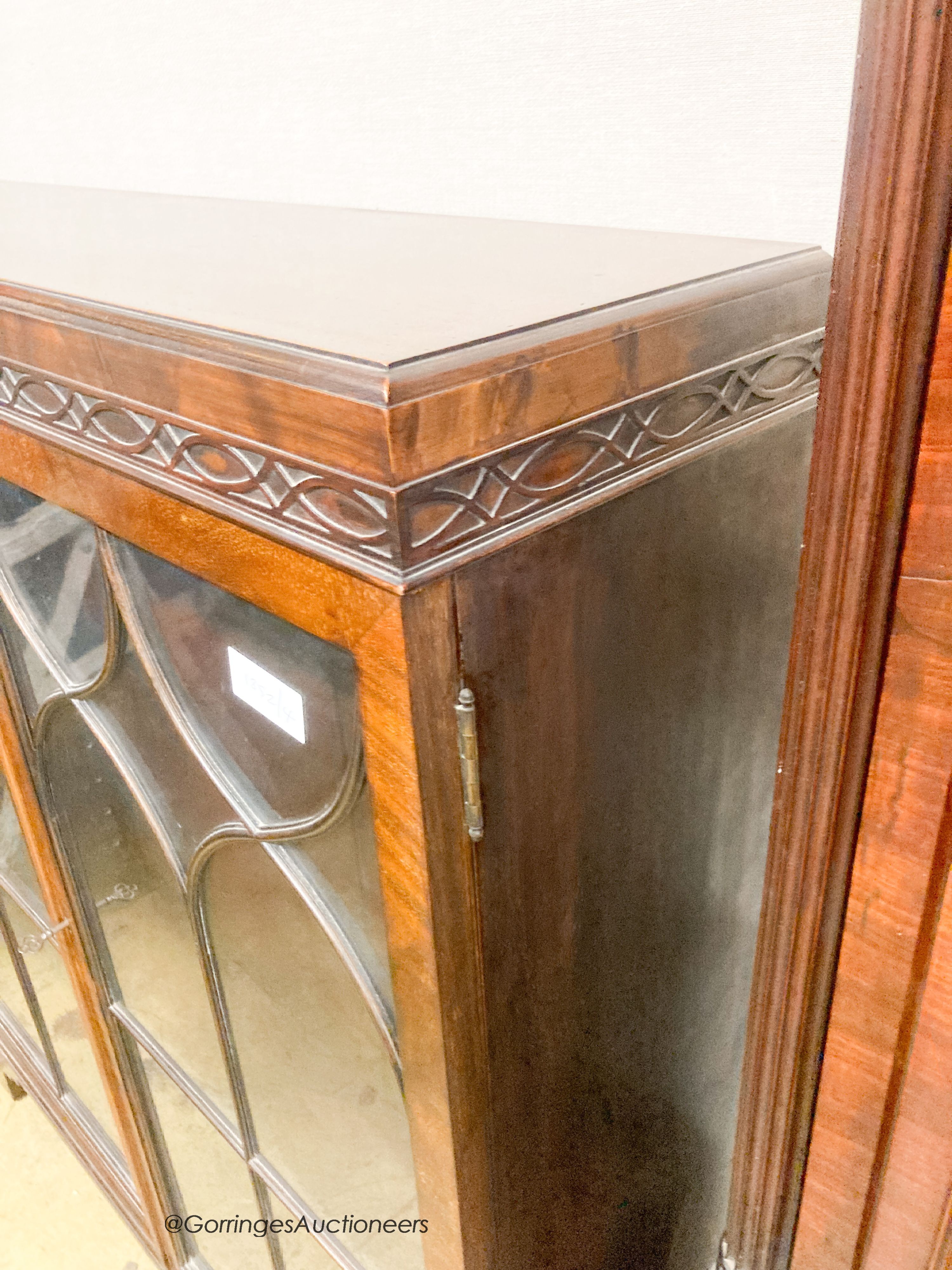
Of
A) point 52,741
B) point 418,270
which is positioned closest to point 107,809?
point 52,741

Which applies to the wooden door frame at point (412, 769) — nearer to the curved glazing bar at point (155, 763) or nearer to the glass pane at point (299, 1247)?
the curved glazing bar at point (155, 763)

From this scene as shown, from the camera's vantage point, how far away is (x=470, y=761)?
1.57 ft

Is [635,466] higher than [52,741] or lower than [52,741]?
higher

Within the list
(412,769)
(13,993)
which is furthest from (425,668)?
(13,993)

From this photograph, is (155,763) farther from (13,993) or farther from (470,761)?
(13,993)

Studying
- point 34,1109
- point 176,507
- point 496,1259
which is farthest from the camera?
point 34,1109

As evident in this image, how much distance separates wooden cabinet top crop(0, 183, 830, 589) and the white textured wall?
0.28 ft

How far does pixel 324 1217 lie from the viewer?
866mm

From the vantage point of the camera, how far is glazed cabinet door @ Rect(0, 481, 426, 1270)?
0.58 m

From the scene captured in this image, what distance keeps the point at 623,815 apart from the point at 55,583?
0.46 meters

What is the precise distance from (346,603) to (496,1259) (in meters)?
0.51

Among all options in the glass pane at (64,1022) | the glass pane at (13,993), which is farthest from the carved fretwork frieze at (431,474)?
the glass pane at (13,993)

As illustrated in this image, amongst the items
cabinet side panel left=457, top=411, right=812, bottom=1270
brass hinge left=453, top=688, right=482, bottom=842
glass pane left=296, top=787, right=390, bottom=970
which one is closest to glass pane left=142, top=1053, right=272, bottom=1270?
cabinet side panel left=457, top=411, right=812, bottom=1270

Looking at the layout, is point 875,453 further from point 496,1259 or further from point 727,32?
point 496,1259
